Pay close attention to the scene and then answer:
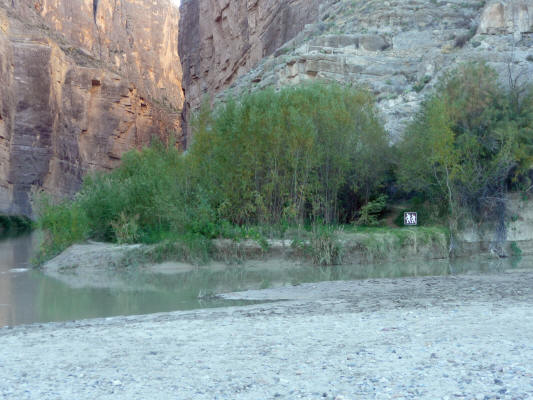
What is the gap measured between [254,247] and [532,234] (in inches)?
448

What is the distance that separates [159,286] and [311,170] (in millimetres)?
7132

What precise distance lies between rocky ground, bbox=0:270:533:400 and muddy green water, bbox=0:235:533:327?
2.00 metres

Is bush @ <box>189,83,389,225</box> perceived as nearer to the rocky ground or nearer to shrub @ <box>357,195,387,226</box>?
shrub @ <box>357,195,387,226</box>

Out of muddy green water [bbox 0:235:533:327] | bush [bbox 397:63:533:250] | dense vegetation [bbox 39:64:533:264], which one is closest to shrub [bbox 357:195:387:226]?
dense vegetation [bbox 39:64:533:264]

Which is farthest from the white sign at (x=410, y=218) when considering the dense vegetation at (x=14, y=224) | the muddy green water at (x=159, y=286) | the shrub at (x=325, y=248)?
the dense vegetation at (x=14, y=224)

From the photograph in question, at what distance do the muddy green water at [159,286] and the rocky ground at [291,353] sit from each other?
2.00 meters

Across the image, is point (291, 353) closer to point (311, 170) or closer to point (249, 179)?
point (249, 179)

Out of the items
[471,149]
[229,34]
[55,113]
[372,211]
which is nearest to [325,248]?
[372,211]

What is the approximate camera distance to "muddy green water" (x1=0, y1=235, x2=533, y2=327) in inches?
466

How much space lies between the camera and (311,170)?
19797mm

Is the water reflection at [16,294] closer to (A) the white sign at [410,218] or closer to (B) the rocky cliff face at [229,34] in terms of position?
(A) the white sign at [410,218]

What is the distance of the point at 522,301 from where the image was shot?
986 centimetres

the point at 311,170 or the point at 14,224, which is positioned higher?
the point at 311,170

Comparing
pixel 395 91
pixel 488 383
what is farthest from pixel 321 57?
pixel 488 383
